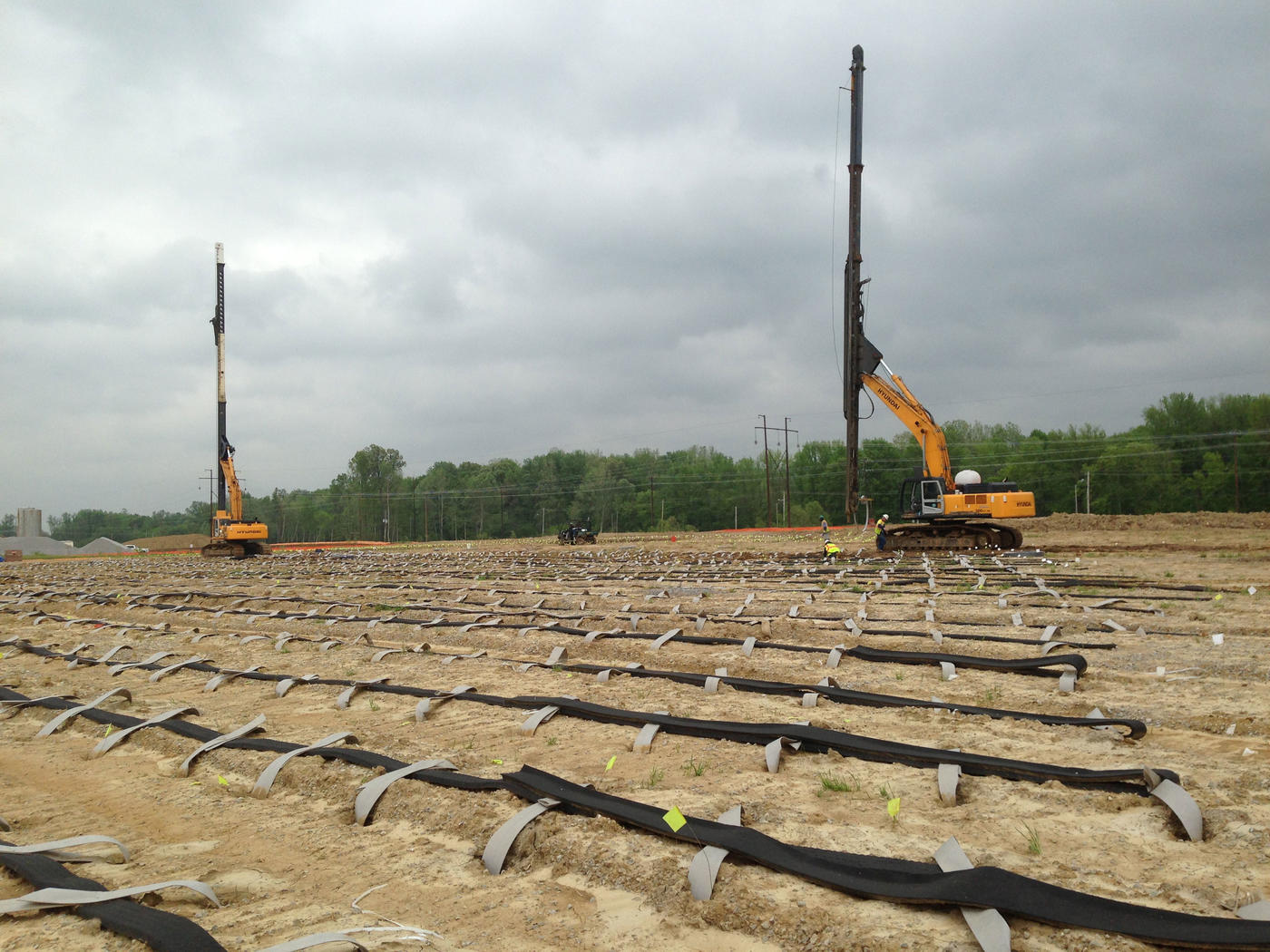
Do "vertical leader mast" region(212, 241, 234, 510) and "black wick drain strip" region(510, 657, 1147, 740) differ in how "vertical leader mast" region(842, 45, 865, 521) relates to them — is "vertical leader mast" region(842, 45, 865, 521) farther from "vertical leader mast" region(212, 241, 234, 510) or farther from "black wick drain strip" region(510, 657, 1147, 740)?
"vertical leader mast" region(212, 241, 234, 510)

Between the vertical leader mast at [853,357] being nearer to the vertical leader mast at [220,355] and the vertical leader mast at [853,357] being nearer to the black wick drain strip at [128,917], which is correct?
the black wick drain strip at [128,917]

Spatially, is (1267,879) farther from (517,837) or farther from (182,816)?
(182,816)

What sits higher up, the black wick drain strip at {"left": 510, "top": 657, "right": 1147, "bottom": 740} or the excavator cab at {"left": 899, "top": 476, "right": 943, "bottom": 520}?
the excavator cab at {"left": 899, "top": 476, "right": 943, "bottom": 520}

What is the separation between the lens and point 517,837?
3131 mm

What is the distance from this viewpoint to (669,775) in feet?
13.0

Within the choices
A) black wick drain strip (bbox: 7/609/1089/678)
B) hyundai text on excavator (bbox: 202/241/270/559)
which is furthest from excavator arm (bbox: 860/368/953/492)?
hyundai text on excavator (bbox: 202/241/270/559)

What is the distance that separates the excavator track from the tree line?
269 inches

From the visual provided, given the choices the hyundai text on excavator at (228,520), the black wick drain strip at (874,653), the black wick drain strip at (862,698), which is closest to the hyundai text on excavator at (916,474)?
the black wick drain strip at (874,653)

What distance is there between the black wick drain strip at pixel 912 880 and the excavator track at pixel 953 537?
716 inches

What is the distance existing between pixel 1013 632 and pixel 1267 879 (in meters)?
5.30

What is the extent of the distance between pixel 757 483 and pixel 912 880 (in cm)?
7086

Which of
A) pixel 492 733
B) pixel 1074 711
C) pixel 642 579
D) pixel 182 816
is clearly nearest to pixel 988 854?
pixel 1074 711

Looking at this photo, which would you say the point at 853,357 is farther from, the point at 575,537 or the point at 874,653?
the point at 575,537

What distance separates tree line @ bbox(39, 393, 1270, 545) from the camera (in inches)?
2013
